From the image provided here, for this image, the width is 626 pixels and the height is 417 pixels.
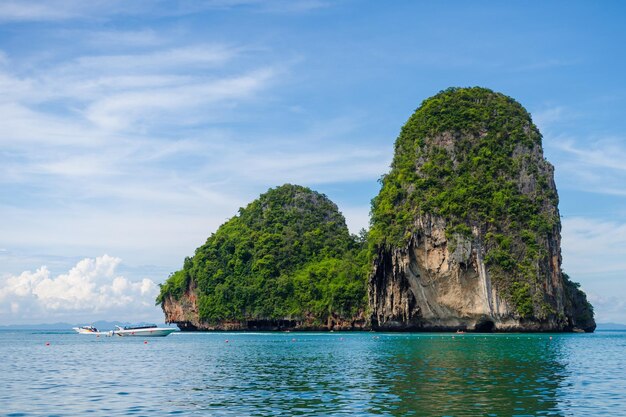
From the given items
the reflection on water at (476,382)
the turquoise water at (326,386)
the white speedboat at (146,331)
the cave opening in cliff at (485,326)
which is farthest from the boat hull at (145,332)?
the reflection on water at (476,382)

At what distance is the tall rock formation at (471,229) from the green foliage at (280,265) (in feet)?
41.1

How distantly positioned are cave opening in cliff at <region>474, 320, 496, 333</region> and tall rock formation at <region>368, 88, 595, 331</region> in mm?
167

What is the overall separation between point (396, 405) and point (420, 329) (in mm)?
65001

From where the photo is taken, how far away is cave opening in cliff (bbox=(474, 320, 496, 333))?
7744 cm

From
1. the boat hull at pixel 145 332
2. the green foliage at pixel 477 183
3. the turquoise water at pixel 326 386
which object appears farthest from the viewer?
the boat hull at pixel 145 332

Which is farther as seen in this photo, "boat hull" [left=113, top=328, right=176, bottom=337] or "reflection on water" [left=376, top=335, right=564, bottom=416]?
"boat hull" [left=113, top=328, right=176, bottom=337]

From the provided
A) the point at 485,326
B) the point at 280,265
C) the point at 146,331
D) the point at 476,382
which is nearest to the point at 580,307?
the point at 485,326

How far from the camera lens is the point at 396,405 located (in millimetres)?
19656

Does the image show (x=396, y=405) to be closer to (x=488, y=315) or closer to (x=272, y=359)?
(x=272, y=359)

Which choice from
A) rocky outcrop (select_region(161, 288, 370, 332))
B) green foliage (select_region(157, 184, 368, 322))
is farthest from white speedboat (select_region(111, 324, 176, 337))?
rocky outcrop (select_region(161, 288, 370, 332))

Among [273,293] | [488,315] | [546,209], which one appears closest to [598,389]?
[488,315]

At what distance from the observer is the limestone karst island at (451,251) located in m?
76.4

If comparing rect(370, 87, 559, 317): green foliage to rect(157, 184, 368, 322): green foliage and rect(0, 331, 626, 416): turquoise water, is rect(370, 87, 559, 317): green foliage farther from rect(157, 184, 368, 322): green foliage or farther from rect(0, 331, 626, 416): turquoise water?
rect(0, 331, 626, 416): turquoise water

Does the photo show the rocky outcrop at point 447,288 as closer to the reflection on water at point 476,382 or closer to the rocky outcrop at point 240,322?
the rocky outcrop at point 240,322
